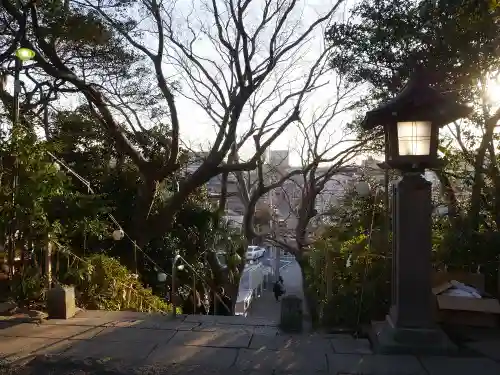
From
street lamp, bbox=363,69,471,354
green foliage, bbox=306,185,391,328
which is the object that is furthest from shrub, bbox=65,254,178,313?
street lamp, bbox=363,69,471,354

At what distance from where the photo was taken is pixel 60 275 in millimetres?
6598

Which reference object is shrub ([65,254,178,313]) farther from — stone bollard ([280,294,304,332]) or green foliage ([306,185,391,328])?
green foliage ([306,185,391,328])

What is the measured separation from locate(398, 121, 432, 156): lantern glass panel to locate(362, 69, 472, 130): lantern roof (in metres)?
0.06

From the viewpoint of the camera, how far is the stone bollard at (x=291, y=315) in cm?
533

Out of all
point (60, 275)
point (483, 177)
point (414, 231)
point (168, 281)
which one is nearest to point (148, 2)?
point (168, 281)

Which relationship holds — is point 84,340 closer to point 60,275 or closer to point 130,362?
point 130,362

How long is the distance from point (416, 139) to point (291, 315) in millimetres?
2333

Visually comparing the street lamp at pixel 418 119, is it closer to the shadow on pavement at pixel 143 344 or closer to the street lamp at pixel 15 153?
the shadow on pavement at pixel 143 344

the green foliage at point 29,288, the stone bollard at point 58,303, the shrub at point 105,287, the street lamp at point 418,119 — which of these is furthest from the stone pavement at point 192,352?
the street lamp at point 418,119

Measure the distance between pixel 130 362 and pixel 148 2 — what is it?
9.51 m

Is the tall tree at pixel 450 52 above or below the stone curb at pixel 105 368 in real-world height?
above

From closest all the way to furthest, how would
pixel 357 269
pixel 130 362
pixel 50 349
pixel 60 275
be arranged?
1. pixel 130 362
2. pixel 50 349
3. pixel 357 269
4. pixel 60 275

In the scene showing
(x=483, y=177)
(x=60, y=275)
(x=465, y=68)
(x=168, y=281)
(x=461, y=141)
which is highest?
(x=465, y=68)

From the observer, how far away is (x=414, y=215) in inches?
187
